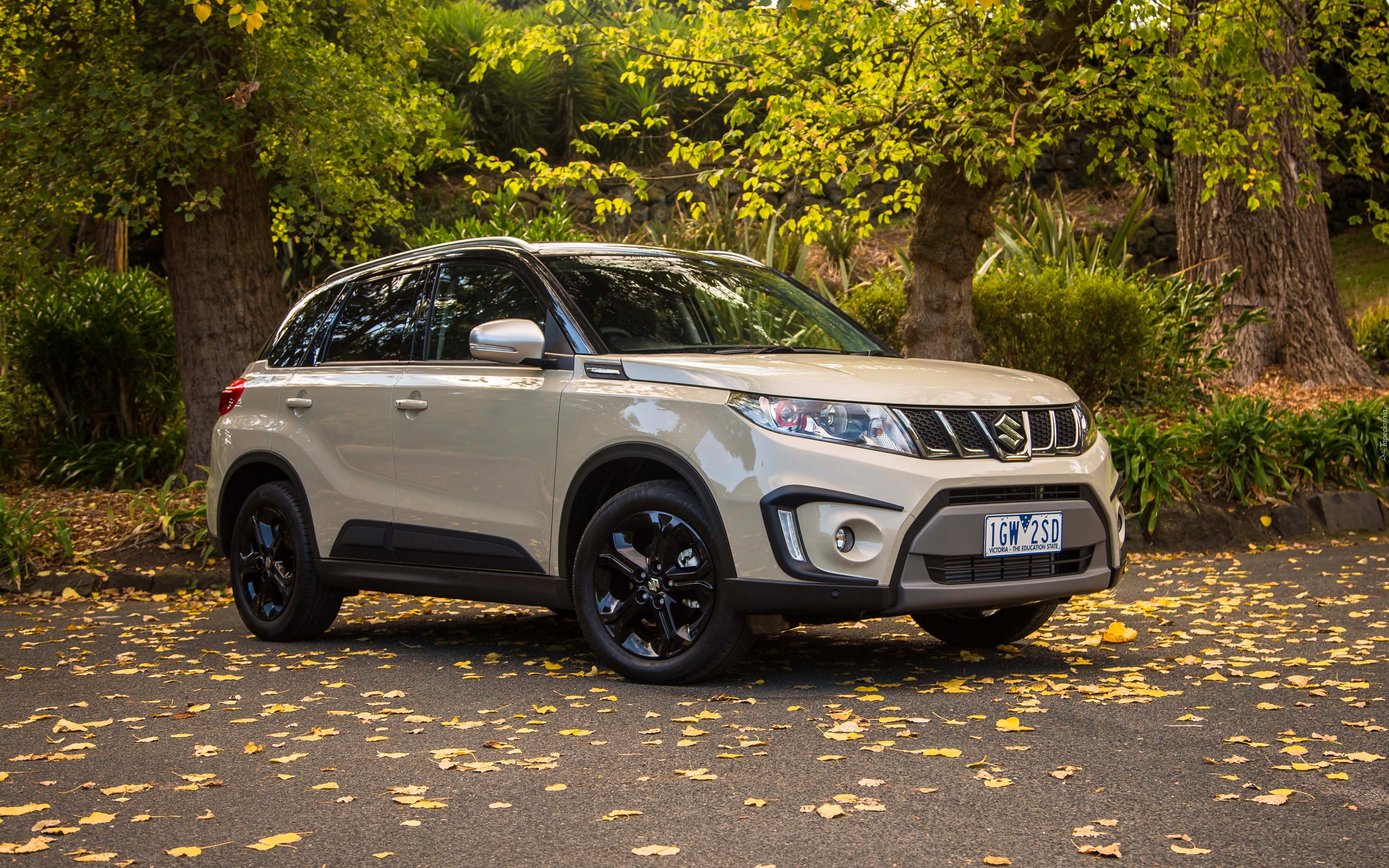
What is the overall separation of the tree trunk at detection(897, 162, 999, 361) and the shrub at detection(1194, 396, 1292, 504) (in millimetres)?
1862

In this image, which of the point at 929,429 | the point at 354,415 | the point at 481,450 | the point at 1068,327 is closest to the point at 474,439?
the point at 481,450

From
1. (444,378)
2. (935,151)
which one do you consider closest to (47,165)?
(444,378)

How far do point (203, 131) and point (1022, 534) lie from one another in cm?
693

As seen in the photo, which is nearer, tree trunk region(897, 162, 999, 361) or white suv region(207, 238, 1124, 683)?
white suv region(207, 238, 1124, 683)

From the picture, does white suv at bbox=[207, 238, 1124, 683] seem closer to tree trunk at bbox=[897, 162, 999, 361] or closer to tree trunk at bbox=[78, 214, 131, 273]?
tree trunk at bbox=[897, 162, 999, 361]

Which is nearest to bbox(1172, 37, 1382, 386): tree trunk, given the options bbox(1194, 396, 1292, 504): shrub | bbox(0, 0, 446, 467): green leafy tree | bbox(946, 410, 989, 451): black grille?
bbox(1194, 396, 1292, 504): shrub

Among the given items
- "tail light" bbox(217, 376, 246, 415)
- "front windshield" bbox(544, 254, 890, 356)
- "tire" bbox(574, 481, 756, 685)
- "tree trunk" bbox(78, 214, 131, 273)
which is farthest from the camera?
"tree trunk" bbox(78, 214, 131, 273)

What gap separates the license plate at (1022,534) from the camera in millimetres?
5129

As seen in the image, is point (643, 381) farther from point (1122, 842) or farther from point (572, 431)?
point (1122, 842)

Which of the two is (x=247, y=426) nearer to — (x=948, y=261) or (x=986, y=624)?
(x=986, y=624)

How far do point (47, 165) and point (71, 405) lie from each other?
3747 mm

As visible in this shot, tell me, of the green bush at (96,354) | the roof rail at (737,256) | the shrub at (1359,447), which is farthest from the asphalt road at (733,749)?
the green bush at (96,354)

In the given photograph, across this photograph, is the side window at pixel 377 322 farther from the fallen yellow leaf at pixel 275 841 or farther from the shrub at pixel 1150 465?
the shrub at pixel 1150 465

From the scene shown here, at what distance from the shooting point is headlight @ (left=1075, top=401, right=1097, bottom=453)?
18.6 feet
